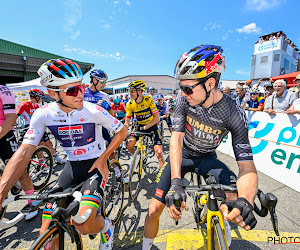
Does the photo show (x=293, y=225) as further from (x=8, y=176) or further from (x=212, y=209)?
(x=8, y=176)

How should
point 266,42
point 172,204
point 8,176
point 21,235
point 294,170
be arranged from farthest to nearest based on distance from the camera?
point 266,42
point 294,170
point 21,235
point 8,176
point 172,204

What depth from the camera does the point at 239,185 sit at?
1.51m

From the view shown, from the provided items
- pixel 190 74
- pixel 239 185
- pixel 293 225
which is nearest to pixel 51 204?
pixel 239 185

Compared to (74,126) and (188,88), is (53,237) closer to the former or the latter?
(74,126)

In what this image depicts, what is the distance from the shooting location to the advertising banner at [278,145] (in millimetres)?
3813

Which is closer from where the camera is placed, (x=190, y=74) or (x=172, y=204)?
(x=172, y=204)

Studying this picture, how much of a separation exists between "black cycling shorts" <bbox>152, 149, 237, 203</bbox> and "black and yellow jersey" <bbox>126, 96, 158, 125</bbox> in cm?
237

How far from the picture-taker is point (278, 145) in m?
4.29

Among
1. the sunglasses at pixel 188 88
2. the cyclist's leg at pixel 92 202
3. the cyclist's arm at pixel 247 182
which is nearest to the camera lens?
the cyclist's arm at pixel 247 182

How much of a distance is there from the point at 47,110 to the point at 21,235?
226cm

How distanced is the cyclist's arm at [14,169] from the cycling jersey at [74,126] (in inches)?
5.2

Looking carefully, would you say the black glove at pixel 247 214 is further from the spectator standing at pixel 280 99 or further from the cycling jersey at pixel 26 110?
the cycling jersey at pixel 26 110

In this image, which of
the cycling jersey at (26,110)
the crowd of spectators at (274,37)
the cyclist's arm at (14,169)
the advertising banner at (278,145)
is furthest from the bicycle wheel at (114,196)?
the crowd of spectators at (274,37)

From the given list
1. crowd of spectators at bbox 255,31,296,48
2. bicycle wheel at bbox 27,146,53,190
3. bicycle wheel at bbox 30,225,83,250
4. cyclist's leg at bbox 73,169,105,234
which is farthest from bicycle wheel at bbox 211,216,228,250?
crowd of spectators at bbox 255,31,296,48
